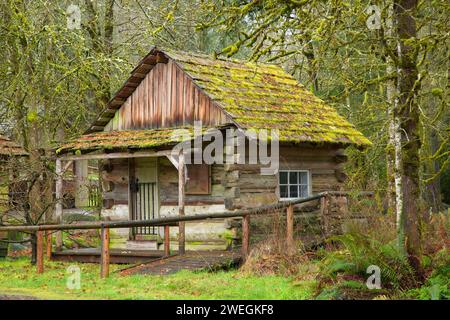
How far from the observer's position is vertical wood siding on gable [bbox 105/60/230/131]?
17.6 metres

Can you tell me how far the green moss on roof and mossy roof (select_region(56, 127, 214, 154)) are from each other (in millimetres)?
1312

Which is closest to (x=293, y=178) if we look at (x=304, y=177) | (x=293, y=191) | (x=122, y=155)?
(x=293, y=191)

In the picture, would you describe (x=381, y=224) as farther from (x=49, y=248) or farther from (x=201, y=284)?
(x=49, y=248)

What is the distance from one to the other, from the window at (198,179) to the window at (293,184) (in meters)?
2.30

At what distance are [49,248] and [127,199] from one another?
2.57m

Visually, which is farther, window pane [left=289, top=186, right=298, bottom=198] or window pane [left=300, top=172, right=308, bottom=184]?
window pane [left=300, top=172, right=308, bottom=184]

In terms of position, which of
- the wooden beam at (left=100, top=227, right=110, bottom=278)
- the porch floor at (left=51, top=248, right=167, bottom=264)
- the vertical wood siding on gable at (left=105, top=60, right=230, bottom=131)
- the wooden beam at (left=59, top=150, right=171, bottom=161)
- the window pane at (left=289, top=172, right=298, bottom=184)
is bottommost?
the porch floor at (left=51, top=248, right=167, bottom=264)

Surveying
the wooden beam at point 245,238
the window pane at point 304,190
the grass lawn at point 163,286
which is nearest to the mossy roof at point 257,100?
the window pane at point 304,190

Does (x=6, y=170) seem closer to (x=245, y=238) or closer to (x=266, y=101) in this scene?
(x=266, y=101)

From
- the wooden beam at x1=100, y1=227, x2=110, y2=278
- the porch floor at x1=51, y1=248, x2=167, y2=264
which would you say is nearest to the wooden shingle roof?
the porch floor at x1=51, y1=248, x2=167, y2=264

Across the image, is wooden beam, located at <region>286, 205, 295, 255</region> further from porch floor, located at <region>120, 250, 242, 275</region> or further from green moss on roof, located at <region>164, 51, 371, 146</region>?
green moss on roof, located at <region>164, 51, 371, 146</region>

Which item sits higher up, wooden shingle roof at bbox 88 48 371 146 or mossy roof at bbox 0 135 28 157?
wooden shingle roof at bbox 88 48 371 146

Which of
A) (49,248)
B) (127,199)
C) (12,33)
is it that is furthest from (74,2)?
(49,248)

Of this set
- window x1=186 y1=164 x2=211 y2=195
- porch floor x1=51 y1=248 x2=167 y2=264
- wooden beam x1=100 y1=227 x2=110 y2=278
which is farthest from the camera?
window x1=186 y1=164 x2=211 y2=195
